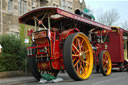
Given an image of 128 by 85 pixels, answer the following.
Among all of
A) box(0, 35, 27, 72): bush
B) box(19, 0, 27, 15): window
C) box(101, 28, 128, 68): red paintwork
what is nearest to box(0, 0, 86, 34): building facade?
box(19, 0, 27, 15): window

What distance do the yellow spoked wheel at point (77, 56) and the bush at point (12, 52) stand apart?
198 inches

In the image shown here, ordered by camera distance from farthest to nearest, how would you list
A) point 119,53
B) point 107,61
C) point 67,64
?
point 119,53, point 107,61, point 67,64

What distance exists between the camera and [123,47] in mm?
18141

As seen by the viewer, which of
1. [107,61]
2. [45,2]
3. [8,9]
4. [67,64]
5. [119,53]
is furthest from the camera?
[45,2]

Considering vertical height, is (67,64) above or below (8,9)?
below

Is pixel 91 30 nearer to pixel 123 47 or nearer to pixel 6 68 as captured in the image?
pixel 123 47

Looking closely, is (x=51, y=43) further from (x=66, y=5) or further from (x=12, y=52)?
(x=66, y=5)

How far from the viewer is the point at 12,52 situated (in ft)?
49.7

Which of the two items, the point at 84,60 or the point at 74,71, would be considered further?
the point at 84,60

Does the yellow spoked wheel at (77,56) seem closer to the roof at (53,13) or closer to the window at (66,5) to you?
the roof at (53,13)

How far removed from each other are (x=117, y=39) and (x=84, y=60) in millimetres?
6684

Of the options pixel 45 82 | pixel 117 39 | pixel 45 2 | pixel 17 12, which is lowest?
pixel 45 82

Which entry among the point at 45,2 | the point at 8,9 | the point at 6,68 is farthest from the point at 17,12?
the point at 6,68

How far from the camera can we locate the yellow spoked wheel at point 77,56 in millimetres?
10031
